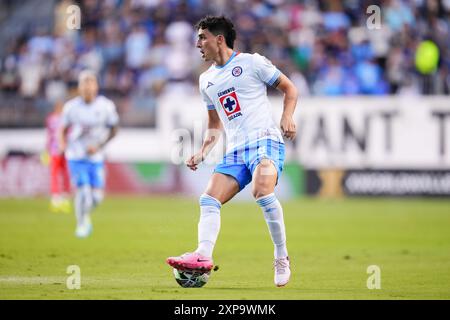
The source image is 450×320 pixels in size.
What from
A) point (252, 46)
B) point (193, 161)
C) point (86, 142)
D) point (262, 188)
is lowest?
point (262, 188)

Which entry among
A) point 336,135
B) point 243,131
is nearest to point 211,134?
point 243,131

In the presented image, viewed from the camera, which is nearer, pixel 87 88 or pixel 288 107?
pixel 288 107

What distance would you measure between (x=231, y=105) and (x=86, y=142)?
7002 mm

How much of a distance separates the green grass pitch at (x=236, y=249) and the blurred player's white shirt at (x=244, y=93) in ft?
5.04

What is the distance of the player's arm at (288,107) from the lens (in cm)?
912

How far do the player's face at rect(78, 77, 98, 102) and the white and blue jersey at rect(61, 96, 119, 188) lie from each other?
0.48 ft

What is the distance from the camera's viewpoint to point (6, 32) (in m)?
29.2

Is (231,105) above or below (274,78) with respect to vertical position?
below

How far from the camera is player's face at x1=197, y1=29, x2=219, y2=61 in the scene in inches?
376

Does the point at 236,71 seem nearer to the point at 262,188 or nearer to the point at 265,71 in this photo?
the point at 265,71

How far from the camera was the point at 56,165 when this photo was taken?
2256 cm

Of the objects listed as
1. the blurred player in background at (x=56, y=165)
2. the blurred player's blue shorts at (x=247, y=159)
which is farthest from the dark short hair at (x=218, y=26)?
the blurred player in background at (x=56, y=165)

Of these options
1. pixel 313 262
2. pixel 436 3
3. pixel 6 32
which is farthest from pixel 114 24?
pixel 313 262
